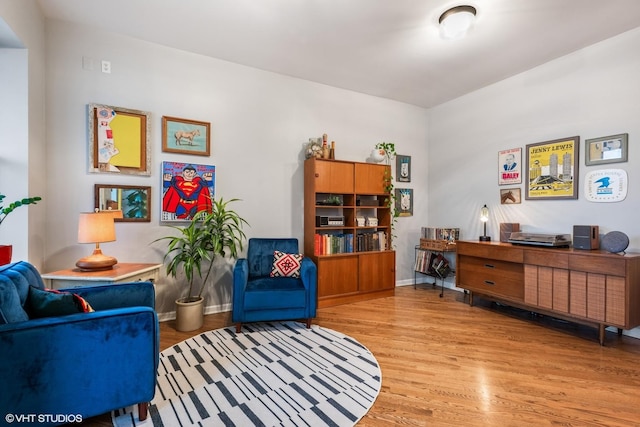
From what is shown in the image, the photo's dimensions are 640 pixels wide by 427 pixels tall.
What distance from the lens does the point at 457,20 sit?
2555 mm

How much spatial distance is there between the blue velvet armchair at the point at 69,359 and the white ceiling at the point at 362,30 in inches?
96.4

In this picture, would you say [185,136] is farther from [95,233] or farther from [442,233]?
[442,233]

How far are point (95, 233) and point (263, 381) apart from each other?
1.80 meters

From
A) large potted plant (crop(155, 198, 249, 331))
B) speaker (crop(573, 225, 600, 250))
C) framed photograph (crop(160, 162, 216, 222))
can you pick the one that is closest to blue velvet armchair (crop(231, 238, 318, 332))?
large potted plant (crop(155, 198, 249, 331))

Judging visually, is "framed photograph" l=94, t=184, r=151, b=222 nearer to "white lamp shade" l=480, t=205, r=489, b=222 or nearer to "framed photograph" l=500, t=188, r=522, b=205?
"white lamp shade" l=480, t=205, r=489, b=222

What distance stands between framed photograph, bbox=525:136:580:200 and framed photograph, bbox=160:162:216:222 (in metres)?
3.88

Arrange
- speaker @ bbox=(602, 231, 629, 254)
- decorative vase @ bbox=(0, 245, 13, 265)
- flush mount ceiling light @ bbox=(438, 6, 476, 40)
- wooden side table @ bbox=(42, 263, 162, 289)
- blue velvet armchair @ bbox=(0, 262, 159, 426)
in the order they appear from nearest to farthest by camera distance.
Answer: blue velvet armchair @ bbox=(0, 262, 159, 426)
decorative vase @ bbox=(0, 245, 13, 265)
wooden side table @ bbox=(42, 263, 162, 289)
flush mount ceiling light @ bbox=(438, 6, 476, 40)
speaker @ bbox=(602, 231, 629, 254)

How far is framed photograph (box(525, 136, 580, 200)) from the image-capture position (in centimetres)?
328

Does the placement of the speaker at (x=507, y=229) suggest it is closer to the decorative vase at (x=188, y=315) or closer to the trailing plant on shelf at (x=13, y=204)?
the decorative vase at (x=188, y=315)

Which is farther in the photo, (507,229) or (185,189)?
(507,229)

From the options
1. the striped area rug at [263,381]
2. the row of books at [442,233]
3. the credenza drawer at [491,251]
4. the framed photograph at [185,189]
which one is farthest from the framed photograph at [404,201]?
the framed photograph at [185,189]

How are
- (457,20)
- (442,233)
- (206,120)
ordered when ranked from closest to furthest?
1. (457,20)
2. (206,120)
3. (442,233)

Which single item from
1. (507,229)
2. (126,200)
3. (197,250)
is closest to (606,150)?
(507,229)

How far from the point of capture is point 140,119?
3102 mm
